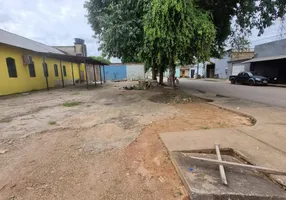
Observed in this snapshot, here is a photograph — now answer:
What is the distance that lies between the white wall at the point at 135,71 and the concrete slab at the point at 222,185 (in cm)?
2645

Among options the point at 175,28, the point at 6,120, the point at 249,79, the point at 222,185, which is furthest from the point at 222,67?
the point at 222,185

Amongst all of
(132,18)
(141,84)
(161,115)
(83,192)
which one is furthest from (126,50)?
(83,192)

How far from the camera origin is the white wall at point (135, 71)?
93.9ft

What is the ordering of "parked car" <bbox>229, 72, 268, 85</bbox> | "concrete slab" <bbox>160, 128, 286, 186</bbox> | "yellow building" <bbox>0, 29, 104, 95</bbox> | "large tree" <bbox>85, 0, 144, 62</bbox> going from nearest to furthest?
"concrete slab" <bbox>160, 128, 286, 186</bbox> → "large tree" <bbox>85, 0, 144, 62</bbox> → "yellow building" <bbox>0, 29, 104, 95</bbox> → "parked car" <bbox>229, 72, 268, 85</bbox>

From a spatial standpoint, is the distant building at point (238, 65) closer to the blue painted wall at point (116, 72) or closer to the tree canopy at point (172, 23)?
the tree canopy at point (172, 23)

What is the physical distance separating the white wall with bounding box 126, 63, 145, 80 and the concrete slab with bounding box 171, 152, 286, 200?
26.5 meters

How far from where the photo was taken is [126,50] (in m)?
9.36

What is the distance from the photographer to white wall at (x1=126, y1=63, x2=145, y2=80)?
28.6 m

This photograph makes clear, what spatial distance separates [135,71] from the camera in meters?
28.8

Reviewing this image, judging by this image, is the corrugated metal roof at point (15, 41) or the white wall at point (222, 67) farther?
the white wall at point (222, 67)

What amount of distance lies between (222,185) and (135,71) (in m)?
27.3

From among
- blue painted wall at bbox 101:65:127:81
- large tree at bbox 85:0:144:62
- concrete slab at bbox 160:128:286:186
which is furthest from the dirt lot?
blue painted wall at bbox 101:65:127:81

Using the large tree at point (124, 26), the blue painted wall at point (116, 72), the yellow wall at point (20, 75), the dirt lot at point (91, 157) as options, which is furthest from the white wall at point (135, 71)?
the dirt lot at point (91, 157)

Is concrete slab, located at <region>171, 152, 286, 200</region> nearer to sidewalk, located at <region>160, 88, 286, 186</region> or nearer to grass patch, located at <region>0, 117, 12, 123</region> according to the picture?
sidewalk, located at <region>160, 88, 286, 186</region>
